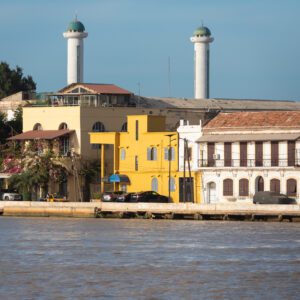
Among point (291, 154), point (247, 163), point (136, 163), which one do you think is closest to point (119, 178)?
point (136, 163)

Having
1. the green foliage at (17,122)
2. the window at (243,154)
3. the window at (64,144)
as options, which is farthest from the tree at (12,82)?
the window at (243,154)

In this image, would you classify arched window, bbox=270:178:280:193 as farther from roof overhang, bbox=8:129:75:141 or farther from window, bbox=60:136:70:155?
window, bbox=60:136:70:155

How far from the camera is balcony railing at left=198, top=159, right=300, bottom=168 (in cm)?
8531

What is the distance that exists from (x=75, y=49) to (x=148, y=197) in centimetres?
5434

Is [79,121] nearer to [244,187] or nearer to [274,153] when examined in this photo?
[244,187]

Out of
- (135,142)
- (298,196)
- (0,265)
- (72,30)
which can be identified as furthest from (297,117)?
(72,30)

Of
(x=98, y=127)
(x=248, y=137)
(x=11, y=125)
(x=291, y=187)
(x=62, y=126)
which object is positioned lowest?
(x=291, y=187)

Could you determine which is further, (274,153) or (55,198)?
(55,198)

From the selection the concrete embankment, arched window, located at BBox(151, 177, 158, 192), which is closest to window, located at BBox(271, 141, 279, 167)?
the concrete embankment

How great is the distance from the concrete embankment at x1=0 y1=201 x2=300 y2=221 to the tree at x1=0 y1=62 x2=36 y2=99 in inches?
2204

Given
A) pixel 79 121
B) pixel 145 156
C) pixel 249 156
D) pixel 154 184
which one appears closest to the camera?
pixel 249 156

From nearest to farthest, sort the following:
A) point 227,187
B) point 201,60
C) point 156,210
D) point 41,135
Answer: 1. point 156,210
2. point 227,187
3. point 41,135
4. point 201,60

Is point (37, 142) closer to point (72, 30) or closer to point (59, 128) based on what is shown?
point (59, 128)

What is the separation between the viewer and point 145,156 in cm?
9462
